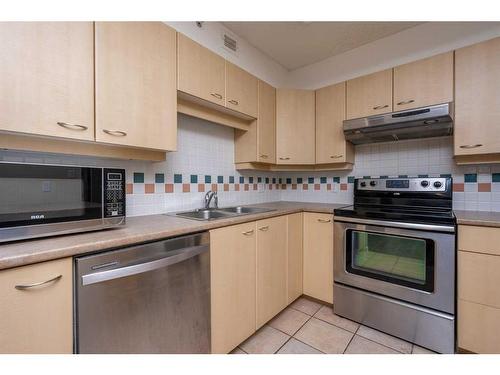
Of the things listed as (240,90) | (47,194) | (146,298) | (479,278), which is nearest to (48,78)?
(47,194)

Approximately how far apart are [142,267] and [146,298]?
15cm

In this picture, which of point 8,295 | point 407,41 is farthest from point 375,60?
point 8,295

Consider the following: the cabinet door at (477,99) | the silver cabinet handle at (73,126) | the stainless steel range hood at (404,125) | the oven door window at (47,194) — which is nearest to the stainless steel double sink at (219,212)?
the oven door window at (47,194)

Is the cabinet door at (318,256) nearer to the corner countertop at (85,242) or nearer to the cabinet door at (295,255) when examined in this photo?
the cabinet door at (295,255)

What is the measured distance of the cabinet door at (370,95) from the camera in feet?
6.09

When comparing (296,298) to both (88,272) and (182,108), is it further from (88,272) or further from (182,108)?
(182,108)

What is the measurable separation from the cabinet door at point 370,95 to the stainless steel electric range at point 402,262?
61cm

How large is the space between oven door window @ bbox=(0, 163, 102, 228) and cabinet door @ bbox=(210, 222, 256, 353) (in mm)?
611

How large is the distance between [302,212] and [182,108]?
1323mm

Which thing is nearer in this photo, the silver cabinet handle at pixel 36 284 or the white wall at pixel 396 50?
the silver cabinet handle at pixel 36 284

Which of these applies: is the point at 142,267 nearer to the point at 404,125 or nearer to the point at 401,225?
the point at 401,225

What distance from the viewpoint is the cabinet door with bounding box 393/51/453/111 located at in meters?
1.63

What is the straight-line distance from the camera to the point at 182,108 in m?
1.56

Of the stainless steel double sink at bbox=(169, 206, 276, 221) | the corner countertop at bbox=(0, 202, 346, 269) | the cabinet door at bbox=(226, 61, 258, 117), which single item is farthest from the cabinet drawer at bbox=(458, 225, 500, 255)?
the cabinet door at bbox=(226, 61, 258, 117)
